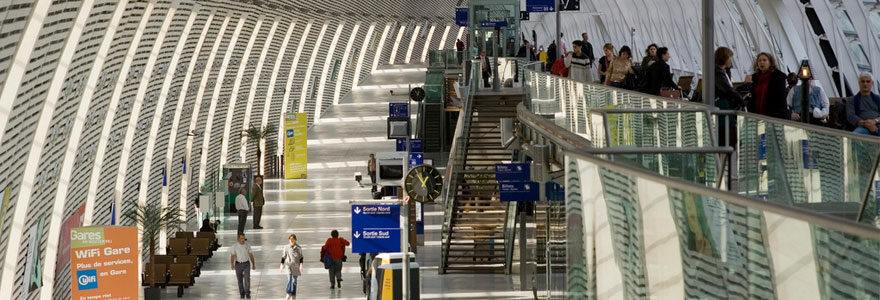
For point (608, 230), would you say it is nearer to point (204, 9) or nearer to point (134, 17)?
point (134, 17)

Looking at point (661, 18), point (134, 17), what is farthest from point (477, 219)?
point (661, 18)

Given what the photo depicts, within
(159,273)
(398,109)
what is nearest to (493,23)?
(398,109)

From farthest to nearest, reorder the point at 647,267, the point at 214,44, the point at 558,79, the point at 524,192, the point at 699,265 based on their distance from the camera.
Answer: the point at 214,44 < the point at 524,192 < the point at 558,79 < the point at 647,267 < the point at 699,265

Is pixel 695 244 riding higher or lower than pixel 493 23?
lower

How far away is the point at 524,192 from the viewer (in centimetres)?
2097

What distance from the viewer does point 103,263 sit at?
64.1ft

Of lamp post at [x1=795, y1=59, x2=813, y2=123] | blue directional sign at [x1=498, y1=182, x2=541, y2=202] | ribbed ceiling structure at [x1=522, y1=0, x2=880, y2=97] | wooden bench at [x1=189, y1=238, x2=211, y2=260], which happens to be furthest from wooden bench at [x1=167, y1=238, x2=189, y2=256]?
lamp post at [x1=795, y1=59, x2=813, y2=123]

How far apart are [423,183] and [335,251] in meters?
2.62

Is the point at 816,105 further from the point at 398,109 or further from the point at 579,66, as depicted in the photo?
the point at 398,109

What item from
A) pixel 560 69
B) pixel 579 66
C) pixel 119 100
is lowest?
pixel 119 100

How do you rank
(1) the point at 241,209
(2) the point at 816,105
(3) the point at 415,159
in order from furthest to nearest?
(1) the point at 241,209, (3) the point at 415,159, (2) the point at 816,105

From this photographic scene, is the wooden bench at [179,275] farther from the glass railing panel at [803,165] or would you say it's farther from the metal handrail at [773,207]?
the metal handrail at [773,207]

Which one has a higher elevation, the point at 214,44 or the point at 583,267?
the point at 214,44

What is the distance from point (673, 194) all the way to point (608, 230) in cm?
105
